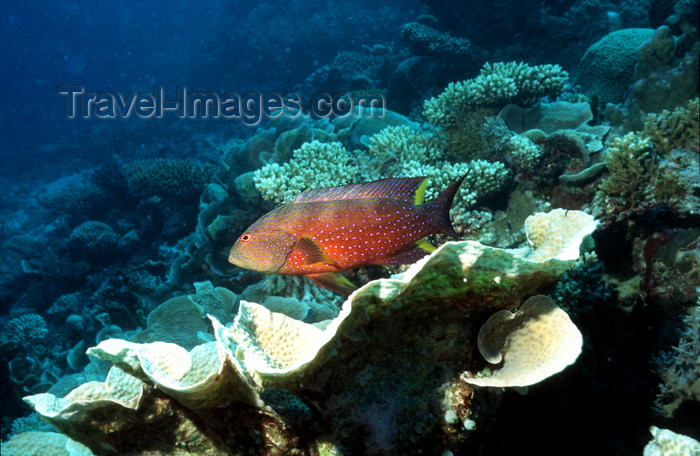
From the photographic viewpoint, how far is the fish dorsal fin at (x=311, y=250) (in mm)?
2559

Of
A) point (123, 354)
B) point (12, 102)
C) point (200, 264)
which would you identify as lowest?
point (12, 102)

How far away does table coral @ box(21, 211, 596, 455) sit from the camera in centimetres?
157

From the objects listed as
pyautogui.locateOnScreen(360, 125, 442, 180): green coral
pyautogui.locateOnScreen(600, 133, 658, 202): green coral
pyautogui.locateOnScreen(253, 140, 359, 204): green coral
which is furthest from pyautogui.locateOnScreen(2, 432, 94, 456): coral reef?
pyautogui.locateOnScreen(600, 133, 658, 202): green coral

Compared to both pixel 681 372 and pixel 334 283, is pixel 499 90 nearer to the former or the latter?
pixel 681 372

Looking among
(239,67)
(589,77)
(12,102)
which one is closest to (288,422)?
(589,77)

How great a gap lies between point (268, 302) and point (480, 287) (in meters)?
2.25

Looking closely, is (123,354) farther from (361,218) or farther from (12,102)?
(12,102)

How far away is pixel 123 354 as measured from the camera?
1.66 m

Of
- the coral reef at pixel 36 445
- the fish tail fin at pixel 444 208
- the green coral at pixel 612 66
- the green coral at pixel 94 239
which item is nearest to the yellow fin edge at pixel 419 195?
the fish tail fin at pixel 444 208

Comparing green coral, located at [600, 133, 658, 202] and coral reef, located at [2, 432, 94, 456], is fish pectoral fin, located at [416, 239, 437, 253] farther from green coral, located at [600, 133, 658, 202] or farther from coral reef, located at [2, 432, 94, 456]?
coral reef, located at [2, 432, 94, 456]

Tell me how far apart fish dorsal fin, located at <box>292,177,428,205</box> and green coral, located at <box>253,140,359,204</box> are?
1313mm

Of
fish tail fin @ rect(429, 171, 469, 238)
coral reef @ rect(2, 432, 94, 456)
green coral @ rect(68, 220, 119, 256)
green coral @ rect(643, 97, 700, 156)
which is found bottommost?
green coral @ rect(68, 220, 119, 256)

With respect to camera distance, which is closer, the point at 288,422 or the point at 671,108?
the point at 288,422

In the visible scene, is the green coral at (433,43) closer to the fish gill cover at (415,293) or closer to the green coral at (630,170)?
the fish gill cover at (415,293)
